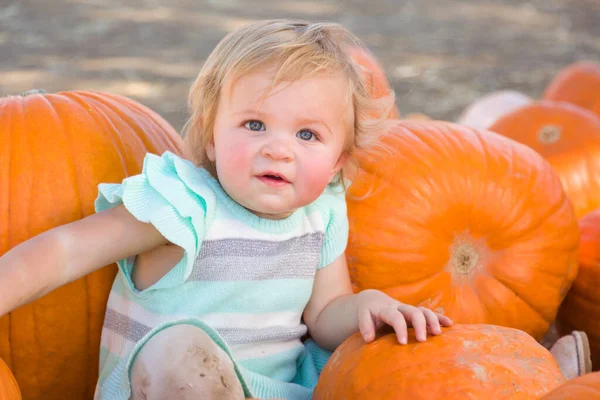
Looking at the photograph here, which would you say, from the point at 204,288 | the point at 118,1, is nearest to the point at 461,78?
the point at 118,1

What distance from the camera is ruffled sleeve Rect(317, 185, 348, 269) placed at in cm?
220

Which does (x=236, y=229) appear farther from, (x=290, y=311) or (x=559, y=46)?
(x=559, y=46)

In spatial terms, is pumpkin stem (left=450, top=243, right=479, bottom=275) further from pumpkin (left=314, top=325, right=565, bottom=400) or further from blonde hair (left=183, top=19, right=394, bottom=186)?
pumpkin (left=314, top=325, right=565, bottom=400)

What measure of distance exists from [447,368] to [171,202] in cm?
73

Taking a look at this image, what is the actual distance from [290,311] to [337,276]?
0.17 m

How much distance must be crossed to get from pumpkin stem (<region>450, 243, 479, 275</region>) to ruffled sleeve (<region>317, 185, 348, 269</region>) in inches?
14.0

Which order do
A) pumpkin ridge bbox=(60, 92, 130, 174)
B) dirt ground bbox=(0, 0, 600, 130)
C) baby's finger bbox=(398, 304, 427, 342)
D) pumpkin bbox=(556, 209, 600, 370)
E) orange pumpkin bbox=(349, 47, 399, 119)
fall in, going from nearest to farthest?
baby's finger bbox=(398, 304, 427, 342), pumpkin ridge bbox=(60, 92, 130, 174), pumpkin bbox=(556, 209, 600, 370), orange pumpkin bbox=(349, 47, 399, 119), dirt ground bbox=(0, 0, 600, 130)

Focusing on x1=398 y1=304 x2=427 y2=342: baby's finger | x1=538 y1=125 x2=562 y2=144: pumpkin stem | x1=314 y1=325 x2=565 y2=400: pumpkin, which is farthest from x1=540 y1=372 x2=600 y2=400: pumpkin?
x1=538 y1=125 x2=562 y2=144: pumpkin stem

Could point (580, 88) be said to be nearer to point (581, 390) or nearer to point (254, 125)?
point (254, 125)

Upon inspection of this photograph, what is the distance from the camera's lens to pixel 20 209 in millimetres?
2119

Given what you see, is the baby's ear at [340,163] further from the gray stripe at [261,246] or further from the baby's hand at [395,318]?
the baby's hand at [395,318]

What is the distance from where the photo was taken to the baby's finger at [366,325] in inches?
73.8

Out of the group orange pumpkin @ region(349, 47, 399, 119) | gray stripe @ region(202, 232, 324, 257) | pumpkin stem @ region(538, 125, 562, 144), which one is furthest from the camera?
pumpkin stem @ region(538, 125, 562, 144)

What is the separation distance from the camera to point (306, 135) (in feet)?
6.51
